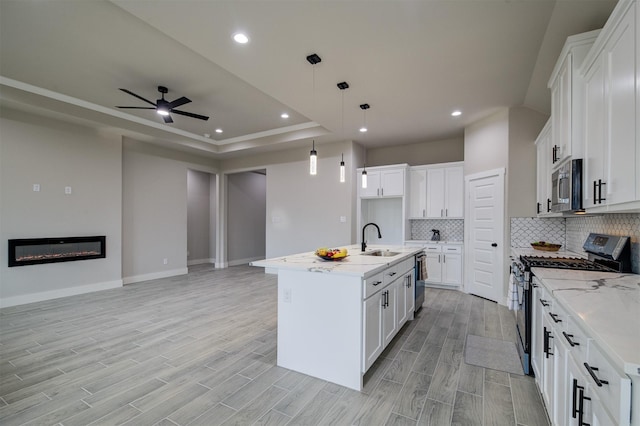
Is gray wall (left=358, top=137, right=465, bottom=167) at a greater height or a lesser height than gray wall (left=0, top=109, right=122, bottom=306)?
greater

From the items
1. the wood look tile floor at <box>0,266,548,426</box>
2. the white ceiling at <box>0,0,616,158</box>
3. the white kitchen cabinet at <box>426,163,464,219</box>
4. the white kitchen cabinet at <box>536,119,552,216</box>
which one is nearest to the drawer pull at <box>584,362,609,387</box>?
the wood look tile floor at <box>0,266,548,426</box>

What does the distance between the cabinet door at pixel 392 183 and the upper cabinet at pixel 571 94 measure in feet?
10.8

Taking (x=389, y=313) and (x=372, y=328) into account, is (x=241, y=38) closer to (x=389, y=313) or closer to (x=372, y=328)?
(x=372, y=328)

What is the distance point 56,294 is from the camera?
476cm

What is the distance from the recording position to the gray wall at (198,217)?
823 centimetres

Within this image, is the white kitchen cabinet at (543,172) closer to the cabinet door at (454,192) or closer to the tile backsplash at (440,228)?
the cabinet door at (454,192)

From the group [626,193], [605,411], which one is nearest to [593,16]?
[626,193]

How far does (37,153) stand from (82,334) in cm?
331

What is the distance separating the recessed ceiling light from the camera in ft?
8.68

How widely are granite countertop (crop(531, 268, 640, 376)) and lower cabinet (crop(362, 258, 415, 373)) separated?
45.6 inches

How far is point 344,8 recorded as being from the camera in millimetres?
2324

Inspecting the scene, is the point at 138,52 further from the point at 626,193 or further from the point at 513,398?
the point at 513,398

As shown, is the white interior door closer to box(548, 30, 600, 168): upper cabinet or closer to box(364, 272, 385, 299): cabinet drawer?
box(548, 30, 600, 168): upper cabinet

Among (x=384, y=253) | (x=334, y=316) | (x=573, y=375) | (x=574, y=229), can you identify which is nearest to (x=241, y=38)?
(x=334, y=316)
